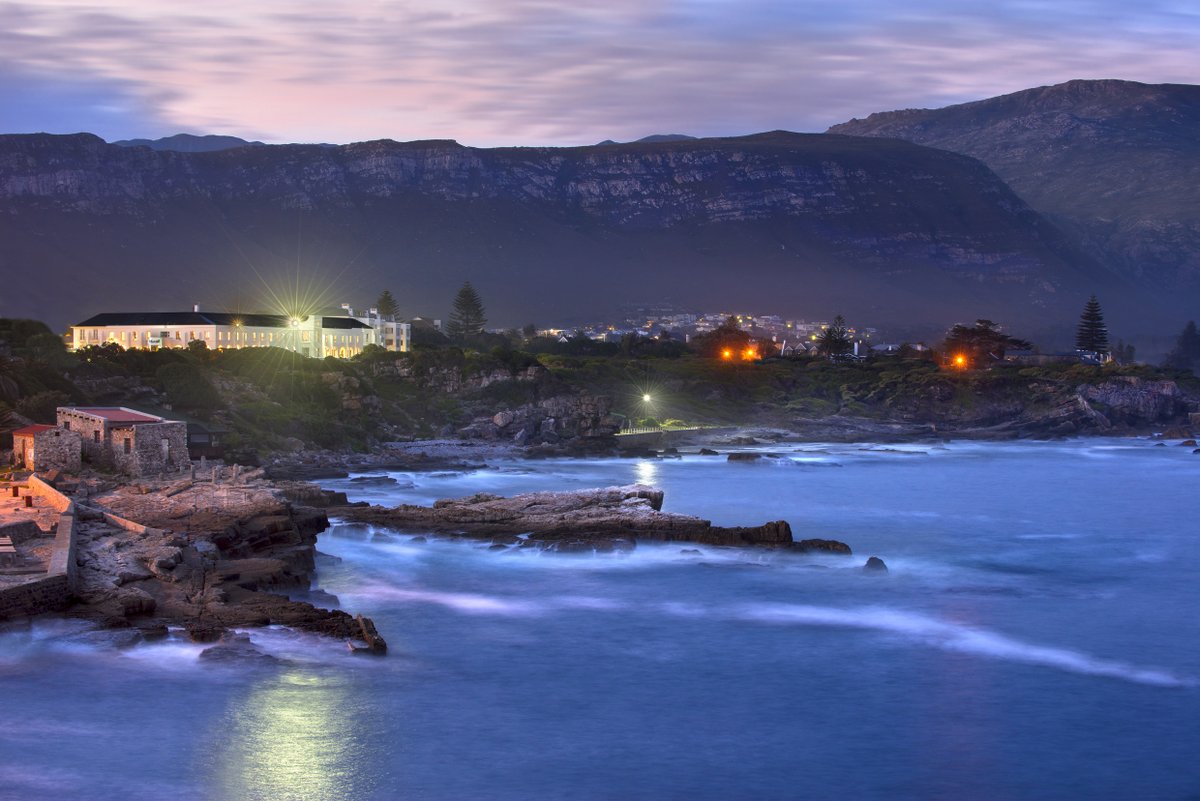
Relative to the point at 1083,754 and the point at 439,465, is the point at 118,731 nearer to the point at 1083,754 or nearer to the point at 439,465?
the point at 1083,754

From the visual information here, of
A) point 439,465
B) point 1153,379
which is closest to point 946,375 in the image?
point 1153,379

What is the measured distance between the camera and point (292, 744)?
71.5 feet

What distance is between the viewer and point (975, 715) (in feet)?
81.9

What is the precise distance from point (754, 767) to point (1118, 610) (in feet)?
58.3

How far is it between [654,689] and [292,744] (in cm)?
778

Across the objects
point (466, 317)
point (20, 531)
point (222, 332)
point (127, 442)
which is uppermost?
point (466, 317)

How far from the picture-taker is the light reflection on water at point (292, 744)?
2016 centimetres

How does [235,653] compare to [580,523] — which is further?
[580,523]

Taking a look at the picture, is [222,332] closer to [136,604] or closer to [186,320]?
[186,320]

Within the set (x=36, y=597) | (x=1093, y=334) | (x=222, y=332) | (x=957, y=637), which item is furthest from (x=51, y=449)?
(x=1093, y=334)

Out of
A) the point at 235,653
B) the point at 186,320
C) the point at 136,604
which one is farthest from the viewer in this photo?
the point at 186,320

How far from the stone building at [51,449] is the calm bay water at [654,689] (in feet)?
34.5

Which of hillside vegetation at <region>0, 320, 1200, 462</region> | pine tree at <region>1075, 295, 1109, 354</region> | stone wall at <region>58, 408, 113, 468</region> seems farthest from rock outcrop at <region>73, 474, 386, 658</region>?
pine tree at <region>1075, 295, 1109, 354</region>

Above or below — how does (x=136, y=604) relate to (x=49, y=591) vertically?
below
